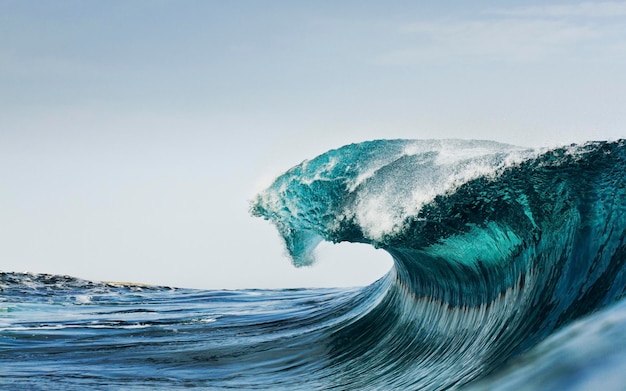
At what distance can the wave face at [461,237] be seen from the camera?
16.2ft

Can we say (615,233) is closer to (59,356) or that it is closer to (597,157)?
(597,157)

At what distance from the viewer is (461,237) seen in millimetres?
6828

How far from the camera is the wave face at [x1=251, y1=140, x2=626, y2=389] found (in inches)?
195

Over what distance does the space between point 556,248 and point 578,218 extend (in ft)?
0.86

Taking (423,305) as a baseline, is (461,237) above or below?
above

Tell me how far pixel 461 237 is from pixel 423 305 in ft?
6.72

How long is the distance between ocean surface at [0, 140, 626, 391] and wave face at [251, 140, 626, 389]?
0.06ft

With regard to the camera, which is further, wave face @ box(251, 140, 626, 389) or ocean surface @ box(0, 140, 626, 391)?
wave face @ box(251, 140, 626, 389)

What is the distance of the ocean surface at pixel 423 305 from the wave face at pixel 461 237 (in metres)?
0.02

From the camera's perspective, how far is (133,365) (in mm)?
6930

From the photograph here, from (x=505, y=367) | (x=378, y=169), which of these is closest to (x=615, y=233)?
(x=505, y=367)

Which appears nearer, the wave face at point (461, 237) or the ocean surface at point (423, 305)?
the ocean surface at point (423, 305)

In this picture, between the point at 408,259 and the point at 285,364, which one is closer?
the point at 285,364

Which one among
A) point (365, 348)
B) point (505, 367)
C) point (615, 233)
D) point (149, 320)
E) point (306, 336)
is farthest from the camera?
point (149, 320)
